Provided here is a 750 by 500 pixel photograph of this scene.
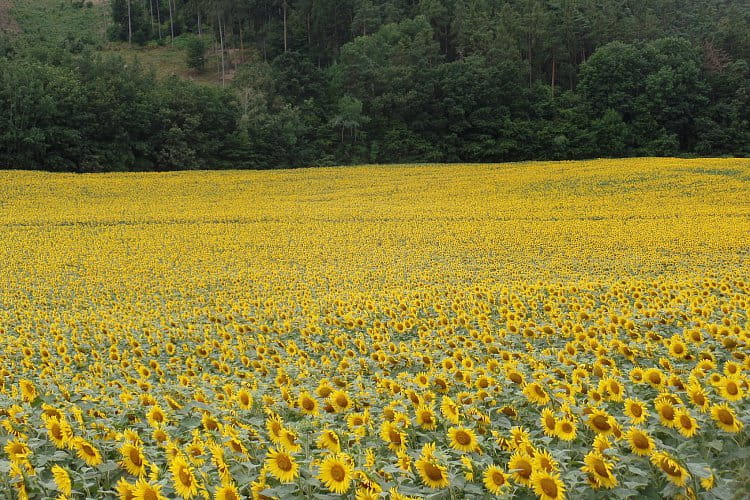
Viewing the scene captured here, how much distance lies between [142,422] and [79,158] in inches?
1717

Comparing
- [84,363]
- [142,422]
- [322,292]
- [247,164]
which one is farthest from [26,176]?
[142,422]

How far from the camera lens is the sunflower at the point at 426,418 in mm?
3197

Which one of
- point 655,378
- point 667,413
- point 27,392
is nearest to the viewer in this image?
point 667,413

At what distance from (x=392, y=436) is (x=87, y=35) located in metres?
89.0

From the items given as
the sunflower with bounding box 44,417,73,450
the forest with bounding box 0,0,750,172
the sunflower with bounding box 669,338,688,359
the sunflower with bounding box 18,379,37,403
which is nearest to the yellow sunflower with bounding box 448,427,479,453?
the sunflower with bounding box 44,417,73,450

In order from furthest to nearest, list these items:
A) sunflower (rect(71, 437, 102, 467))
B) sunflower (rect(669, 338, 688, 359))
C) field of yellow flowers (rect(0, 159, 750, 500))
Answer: sunflower (rect(669, 338, 688, 359)) < sunflower (rect(71, 437, 102, 467)) < field of yellow flowers (rect(0, 159, 750, 500))

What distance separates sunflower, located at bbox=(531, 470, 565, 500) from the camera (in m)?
2.38

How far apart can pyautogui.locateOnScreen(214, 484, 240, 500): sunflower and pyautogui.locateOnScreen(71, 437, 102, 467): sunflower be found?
2.47 ft

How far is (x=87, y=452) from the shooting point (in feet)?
9.41

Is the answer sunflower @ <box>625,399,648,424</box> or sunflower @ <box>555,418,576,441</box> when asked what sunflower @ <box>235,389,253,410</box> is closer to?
sunflower @ <box>555,418,576,441</box>

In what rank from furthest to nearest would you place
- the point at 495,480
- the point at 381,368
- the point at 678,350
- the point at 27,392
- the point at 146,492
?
the point at 381,368, the point at 678,350, the point at 27,392, the point at 495,480, the point at 146,492

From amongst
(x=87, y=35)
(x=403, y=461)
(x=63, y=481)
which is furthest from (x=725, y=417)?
(x=87, y=35)

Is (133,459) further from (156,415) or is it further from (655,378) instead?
(655,378)

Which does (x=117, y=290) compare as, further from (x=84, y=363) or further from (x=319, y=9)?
(x=319, y=9)
